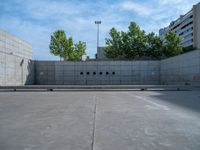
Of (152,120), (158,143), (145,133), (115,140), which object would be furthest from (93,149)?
(152,120)

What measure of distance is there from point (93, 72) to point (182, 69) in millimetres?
14192

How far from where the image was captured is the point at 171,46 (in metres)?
58.7

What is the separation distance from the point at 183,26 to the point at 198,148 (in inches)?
5011

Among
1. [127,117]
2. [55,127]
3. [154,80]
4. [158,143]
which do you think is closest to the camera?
[158,143]

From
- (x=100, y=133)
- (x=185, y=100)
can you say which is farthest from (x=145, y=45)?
(x=100, y=133)

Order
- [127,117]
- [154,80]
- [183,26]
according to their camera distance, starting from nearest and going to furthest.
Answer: [127,117] → [154,80] → [183,26]

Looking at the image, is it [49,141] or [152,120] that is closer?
[49,141]

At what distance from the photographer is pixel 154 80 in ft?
132

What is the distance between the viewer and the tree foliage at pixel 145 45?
5892 centimetres

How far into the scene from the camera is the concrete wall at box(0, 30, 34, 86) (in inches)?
1242

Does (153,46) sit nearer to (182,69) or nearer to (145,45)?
(145,45)

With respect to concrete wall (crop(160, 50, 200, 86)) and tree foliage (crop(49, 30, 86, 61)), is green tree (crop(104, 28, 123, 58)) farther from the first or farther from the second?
concrete wall (crop(160, 50, 200, 86))

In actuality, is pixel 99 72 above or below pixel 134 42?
below

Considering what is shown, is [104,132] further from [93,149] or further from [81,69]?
[81,69]
